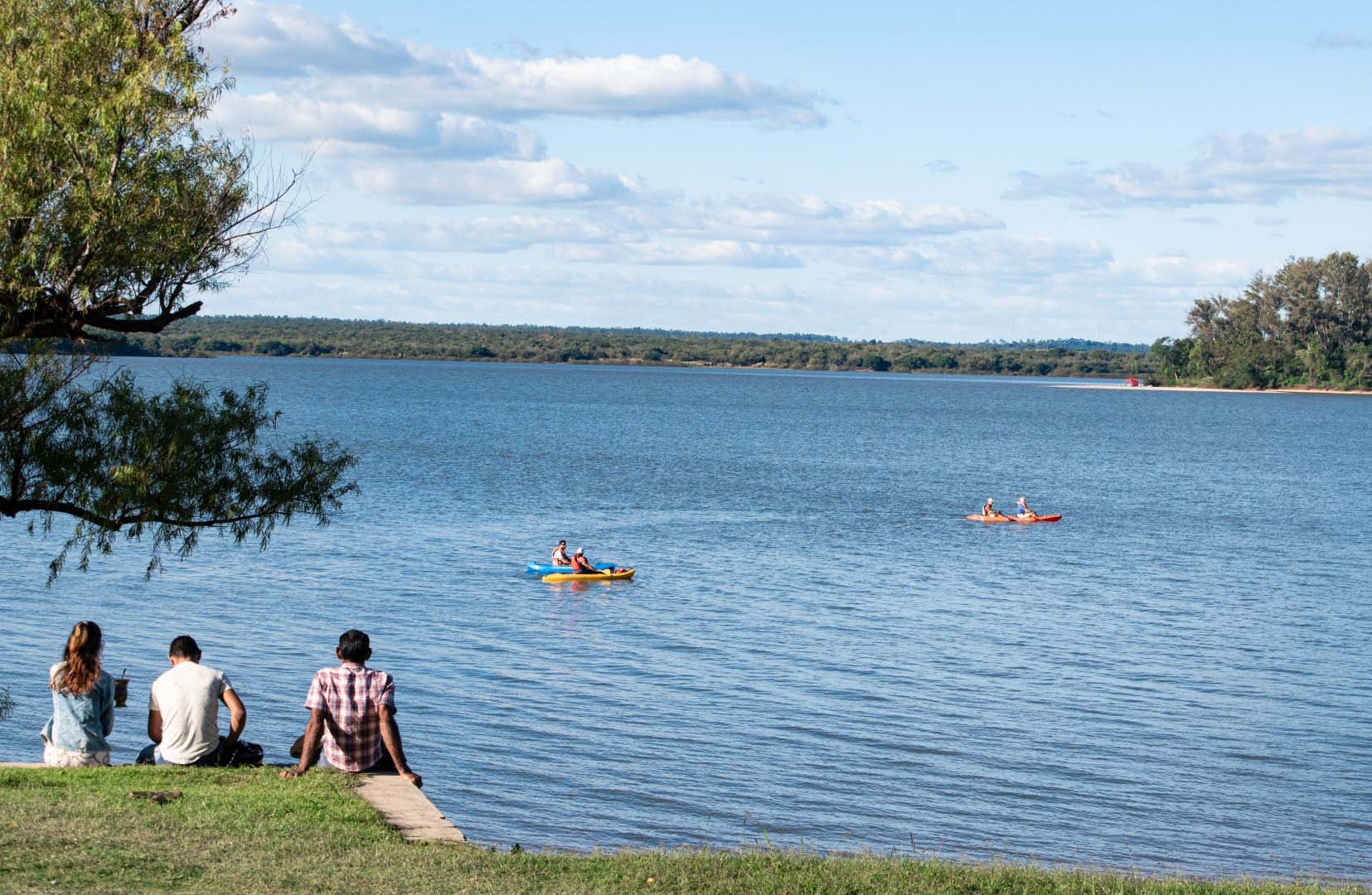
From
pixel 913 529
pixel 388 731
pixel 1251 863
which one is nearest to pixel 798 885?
pixel 388 731

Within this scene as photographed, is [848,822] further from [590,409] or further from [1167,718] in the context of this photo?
[590,409]

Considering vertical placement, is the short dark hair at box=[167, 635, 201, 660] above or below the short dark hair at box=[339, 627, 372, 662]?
below

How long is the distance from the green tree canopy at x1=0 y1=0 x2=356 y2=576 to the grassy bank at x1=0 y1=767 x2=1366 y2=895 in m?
3.07

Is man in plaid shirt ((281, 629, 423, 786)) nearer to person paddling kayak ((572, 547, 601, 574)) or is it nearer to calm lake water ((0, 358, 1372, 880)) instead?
calm lake water ((0, 358, 1372, 880))

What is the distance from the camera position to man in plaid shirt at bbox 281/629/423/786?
398 inches

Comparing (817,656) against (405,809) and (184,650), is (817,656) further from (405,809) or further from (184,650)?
(405,809)

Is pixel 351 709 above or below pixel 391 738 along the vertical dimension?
above

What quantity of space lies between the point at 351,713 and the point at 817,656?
14833mm

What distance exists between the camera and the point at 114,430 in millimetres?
12320

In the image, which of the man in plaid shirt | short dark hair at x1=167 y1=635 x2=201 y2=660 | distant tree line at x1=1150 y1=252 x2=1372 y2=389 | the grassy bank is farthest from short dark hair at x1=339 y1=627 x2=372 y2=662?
distant tree line at x1=1150 y1=252 x2=1372 y2=389

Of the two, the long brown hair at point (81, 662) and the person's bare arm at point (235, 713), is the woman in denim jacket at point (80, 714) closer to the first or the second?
the long brown hair at point (81, 662)

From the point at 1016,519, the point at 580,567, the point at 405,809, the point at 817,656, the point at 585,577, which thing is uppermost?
the point at 405,809

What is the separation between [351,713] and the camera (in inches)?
402

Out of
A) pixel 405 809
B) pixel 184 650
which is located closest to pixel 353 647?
pixel 405 809
